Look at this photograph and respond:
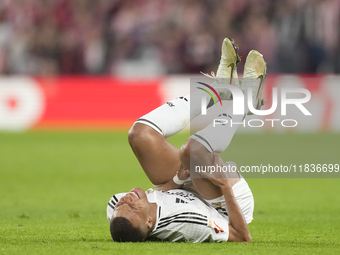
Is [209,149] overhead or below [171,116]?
below

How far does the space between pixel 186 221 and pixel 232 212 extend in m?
0.42

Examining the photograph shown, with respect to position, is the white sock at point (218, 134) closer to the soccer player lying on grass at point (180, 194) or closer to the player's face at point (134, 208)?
the soccer player lying on grass at point (180, 194)

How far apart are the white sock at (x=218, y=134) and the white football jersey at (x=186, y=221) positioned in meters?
0.54

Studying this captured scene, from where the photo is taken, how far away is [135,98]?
621 inches

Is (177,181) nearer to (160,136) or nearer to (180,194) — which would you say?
(180,194)

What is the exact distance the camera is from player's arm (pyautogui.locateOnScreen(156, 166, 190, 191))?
561 centimetres

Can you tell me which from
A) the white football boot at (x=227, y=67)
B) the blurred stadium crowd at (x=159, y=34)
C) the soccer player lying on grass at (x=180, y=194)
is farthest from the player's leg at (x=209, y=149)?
the blurred stadium crowd at (x=159, y=34)

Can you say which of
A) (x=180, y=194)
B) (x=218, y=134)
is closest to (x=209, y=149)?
(x=218, y=134)

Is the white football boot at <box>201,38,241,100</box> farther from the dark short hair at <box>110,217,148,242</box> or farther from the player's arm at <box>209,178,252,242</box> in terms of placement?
the dark short hair at <box>110,217,148,242</box>

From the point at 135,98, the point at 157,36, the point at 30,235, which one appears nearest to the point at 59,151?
the point at 135,98

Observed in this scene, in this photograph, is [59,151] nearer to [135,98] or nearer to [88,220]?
[135,98]

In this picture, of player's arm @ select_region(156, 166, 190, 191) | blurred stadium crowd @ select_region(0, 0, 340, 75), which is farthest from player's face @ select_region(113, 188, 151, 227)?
blurred stadium crowd @ select_region(0, 0, 340, 75)

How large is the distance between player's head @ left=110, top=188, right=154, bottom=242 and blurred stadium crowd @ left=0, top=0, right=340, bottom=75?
37.3 feet

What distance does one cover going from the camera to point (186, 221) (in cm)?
500
